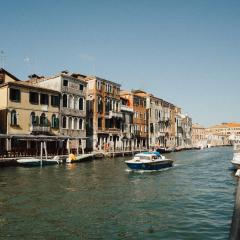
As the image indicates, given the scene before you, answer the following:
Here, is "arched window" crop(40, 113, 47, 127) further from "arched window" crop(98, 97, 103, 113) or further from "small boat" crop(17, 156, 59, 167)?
"arched window" crop(98, 97, 103, 113)

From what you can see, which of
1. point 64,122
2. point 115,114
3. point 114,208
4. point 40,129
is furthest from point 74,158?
point 114,208

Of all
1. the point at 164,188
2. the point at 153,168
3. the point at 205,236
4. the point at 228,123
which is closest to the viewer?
the point at 205,236

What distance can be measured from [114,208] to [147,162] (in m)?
13.5

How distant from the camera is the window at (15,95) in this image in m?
35.0

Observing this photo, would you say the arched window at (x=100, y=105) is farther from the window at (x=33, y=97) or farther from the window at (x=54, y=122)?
the window at (x=33, y=97)

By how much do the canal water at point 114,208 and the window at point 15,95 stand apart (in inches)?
570

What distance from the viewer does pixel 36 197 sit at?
1633 cm

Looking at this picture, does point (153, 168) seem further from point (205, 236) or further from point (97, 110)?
point (97, 110)

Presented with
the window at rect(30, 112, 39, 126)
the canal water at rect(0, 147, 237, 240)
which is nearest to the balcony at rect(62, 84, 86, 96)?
the window at rect(30, 112, 39, 126)

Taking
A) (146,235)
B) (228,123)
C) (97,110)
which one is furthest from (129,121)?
(228,123)

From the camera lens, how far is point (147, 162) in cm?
2744

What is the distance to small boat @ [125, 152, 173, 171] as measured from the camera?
89.6 feet

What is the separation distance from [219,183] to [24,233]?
49.9ft

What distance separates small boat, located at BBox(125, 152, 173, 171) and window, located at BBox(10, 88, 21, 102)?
1528cm
